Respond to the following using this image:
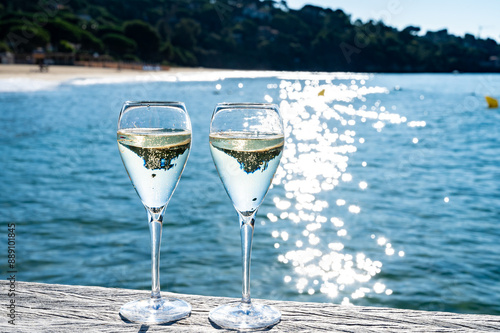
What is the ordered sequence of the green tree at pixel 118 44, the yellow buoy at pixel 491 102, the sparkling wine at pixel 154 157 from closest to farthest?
1. the sparkling wine at pixel 154 157
2. the yellow buoy at pixel 491 102
3. the green tree at pixel 118 44

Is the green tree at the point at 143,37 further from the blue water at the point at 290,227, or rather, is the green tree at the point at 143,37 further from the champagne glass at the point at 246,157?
the champagne glass at the point at 246,157

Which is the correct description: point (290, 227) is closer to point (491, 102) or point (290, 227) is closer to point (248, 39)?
point (491, 102)

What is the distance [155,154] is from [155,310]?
47cm

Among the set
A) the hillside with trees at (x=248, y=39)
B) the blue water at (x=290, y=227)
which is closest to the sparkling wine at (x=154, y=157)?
the blue water at (x=290, y=227)

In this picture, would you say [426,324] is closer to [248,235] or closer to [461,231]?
[248,235]

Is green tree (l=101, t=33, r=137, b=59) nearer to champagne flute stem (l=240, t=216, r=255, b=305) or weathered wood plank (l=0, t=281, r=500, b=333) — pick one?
weathered wood plank (l=0, t=281, r=500, b=333)

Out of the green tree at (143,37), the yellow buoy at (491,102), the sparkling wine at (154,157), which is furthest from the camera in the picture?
the green tree at (143,37)

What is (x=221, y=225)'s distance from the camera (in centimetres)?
1152

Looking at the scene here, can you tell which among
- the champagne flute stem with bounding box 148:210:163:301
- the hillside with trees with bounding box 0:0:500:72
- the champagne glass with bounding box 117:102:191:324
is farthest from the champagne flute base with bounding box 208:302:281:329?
the hillside with trees with bounding box 0:0:500:72

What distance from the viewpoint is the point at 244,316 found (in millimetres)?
1513

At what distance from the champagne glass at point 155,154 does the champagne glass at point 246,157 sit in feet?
0.37

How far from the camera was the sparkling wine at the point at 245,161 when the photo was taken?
153cm

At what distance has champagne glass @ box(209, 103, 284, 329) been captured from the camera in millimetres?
1527

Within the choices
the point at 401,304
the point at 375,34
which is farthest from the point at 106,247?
the point at 375,34
